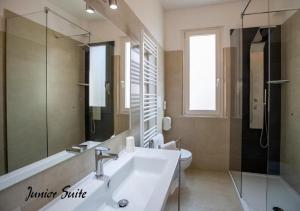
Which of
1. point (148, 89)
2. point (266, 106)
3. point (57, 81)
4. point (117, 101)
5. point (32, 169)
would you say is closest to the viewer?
point (32, 169)

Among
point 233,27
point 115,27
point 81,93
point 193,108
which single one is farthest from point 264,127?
point 81,93

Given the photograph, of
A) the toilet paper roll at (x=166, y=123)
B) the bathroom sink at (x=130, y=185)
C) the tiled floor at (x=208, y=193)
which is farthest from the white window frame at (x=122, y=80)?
the toilet paper roll at (x=166, y=123)

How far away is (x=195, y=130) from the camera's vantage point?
3.30 metres

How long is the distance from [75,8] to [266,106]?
2810 mm

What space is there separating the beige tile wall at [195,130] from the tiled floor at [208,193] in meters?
0.22

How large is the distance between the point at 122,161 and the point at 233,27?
2.77 metres

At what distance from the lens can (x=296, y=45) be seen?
2383 mm

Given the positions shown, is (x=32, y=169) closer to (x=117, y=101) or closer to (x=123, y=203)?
(x=123, y=203)

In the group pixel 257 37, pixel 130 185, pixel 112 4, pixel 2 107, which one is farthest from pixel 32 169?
pixel 257 37

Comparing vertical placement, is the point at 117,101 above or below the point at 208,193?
above

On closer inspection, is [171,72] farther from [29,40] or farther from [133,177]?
Answer: [29,40]

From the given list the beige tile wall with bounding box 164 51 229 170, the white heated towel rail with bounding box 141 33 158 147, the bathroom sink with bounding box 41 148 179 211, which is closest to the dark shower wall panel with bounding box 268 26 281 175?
the beige tile wall with bounding box 164 51 229 170

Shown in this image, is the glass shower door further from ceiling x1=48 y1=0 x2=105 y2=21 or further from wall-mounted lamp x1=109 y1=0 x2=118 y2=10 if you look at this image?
ceiling x1=48 y1=0 x2=105 y2=21

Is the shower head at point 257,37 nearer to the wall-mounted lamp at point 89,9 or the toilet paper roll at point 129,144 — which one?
the toilet paper roll at point 129,144
